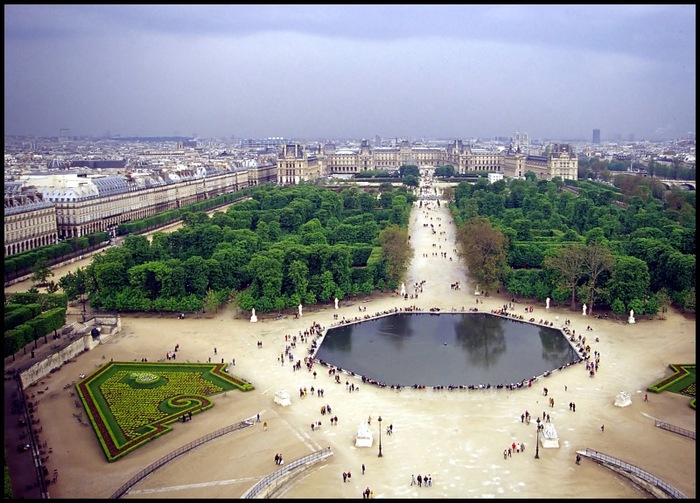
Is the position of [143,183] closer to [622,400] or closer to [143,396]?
[143,396]

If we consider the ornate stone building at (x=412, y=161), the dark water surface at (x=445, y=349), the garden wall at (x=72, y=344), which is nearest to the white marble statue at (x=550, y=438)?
the dark water surface at (x=445, y=349)

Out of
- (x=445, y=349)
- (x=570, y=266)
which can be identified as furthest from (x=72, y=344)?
(x=570, y=266)

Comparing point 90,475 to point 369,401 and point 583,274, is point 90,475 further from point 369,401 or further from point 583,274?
point 583,274

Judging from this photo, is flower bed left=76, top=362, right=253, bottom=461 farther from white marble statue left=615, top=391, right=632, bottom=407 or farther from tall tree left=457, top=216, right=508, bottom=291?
tall tree left=457, top=216, right=508, bottom=291

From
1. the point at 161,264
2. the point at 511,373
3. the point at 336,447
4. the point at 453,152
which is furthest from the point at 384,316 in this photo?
the point at 453,152

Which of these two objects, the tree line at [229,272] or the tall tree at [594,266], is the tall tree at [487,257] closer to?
the tree line at [229,272]

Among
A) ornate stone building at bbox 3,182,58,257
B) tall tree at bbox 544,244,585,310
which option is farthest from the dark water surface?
ornate stone building at bbox 3,182,58,257
